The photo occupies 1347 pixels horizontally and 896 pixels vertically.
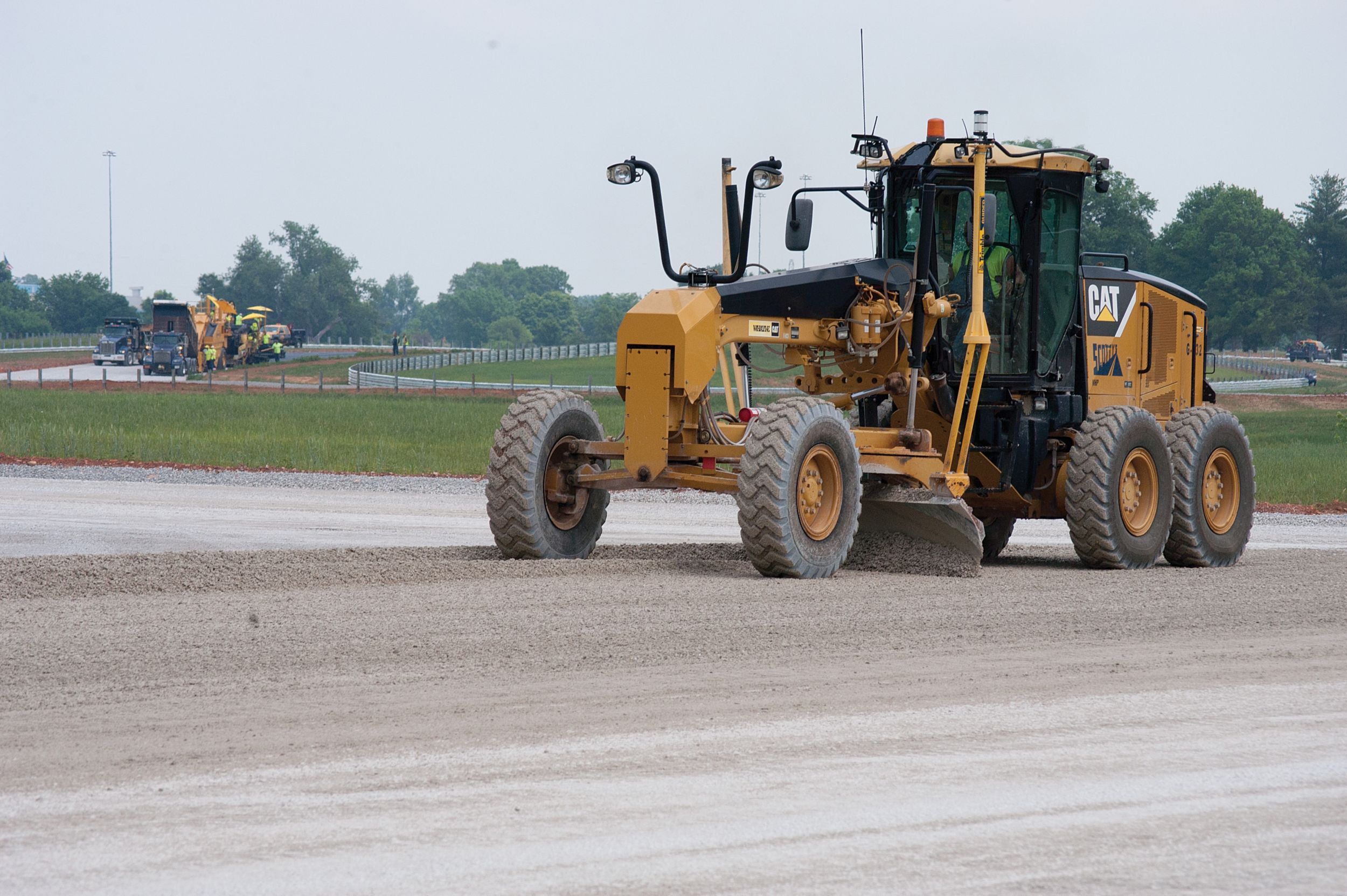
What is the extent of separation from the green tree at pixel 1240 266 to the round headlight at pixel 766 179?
10104 centimetres

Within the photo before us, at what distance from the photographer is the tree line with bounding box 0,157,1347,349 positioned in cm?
10650

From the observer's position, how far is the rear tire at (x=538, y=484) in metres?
10.7

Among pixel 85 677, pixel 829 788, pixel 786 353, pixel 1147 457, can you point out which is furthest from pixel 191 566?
pixel 1147 457

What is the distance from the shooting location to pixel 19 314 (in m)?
130

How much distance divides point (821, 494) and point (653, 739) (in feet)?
15.3

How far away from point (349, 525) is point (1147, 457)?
8.54 meters

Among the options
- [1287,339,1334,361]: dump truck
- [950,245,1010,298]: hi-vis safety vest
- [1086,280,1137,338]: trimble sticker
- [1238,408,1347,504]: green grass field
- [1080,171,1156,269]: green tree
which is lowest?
[1238,408,1347,504]: green grass field

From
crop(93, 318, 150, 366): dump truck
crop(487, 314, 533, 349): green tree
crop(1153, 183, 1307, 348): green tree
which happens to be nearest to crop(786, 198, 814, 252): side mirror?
crop(93, 318, 150, 366): dump truck

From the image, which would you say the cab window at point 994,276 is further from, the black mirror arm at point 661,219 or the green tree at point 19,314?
the green tree at point 19,314

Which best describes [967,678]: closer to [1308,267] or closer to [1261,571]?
[1261,571]

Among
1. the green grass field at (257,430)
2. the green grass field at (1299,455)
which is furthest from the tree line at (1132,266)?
the green grass field at (257,430)

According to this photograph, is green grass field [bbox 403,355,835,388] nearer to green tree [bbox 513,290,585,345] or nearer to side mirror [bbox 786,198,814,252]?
side mirror [bbox 786,198,814,252]

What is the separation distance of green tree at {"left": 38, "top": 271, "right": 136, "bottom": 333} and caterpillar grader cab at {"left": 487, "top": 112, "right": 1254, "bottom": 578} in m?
133

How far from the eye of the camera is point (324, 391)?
190 feet
